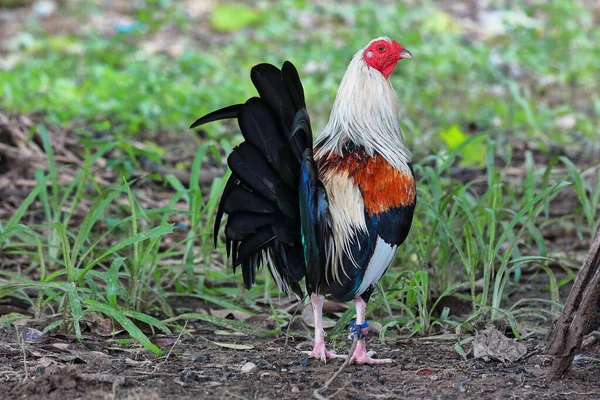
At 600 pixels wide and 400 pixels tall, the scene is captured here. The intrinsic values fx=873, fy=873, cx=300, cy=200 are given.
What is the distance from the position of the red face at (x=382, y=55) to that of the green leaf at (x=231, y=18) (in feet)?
23.8

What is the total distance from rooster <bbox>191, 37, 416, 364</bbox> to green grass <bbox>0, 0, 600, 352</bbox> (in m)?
0.38

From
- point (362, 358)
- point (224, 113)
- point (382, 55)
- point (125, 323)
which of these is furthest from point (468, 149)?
point (125, 323)

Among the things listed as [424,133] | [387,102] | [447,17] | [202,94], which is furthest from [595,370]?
[447,17]

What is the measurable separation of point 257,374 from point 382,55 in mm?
1472

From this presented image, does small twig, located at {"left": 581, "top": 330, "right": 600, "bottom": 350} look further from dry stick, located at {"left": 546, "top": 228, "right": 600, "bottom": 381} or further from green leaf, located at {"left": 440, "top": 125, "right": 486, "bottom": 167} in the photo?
green leaf, located at {"left": 440, "top": 125, "right": 486, "bottom": 167}

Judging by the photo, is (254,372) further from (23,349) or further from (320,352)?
(23,349)

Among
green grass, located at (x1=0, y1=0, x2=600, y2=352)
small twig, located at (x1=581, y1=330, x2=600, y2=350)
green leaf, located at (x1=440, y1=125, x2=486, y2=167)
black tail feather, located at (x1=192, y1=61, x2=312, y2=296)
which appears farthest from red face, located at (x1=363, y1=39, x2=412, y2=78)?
green leaf, located at (x1=440, y1=125, x2=486, y2=167)

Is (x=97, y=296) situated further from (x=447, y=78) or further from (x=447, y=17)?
(x=447, y=17)

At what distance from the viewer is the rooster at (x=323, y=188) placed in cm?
331

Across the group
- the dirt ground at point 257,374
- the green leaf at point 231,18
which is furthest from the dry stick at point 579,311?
the green leaf at point 231,18

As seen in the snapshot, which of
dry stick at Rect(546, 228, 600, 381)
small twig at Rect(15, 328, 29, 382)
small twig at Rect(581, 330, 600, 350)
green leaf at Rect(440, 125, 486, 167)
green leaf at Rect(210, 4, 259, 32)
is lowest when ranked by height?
small twig at Rect(15, 328, 29, 382)

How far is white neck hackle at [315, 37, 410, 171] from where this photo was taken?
11.9ft

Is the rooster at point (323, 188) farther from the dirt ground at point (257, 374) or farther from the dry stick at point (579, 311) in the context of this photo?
A: the dry stick at point (579, 311)

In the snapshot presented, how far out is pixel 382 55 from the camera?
12.5 feet
